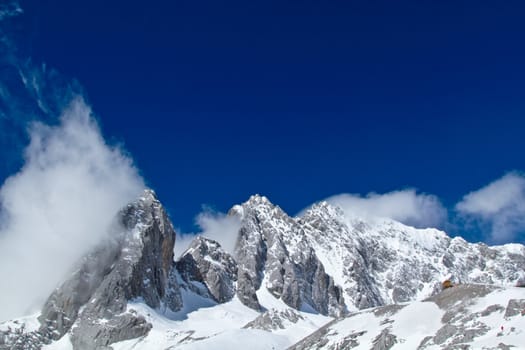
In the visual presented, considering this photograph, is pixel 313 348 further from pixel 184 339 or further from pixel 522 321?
pixel 184 339

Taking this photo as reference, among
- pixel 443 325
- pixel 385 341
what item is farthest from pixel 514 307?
pixel 385 341

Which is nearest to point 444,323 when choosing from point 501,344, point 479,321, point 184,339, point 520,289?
point 479,321

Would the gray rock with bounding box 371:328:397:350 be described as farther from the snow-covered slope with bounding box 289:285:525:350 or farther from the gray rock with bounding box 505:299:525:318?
the gray rock with bounding box 505:299:525:318

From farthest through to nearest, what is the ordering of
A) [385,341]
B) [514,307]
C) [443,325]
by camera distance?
[443,325] → [385,341] → [514,307]

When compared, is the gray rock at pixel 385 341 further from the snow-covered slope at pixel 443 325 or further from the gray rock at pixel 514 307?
the gray rock at pixel 514 307

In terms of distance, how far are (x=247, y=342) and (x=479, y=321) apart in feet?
259

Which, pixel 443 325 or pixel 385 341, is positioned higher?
pixel 443 325

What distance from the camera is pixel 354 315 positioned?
128 m

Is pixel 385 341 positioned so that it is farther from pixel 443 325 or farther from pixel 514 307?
pixel 514 307

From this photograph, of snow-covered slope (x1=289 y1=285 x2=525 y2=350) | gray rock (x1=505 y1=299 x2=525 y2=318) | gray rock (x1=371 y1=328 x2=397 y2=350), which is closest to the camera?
snow-covered slope (x1=289 y1=285 x2=525 y2=350)

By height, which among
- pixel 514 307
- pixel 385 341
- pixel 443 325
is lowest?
pixel 514 307

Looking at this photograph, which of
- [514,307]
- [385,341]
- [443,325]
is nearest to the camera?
[514,307]

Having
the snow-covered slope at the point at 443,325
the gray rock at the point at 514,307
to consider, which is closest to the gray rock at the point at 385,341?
the snow-covered slope at the point at 443,325

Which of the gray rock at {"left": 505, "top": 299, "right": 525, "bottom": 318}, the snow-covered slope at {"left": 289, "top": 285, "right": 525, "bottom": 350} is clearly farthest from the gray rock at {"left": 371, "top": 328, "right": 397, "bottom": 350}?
the gray rock at {"left": 505, "top": 299, "right": 525, "bottom": 318}
